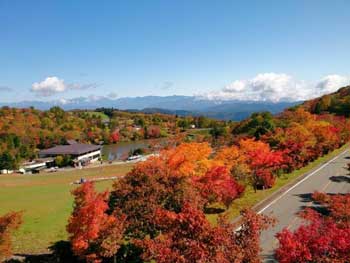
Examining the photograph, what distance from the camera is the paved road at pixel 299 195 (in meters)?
21.8

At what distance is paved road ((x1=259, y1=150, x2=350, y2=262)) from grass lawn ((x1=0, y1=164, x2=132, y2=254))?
48.7 ft

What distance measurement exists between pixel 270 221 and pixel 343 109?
85.6m

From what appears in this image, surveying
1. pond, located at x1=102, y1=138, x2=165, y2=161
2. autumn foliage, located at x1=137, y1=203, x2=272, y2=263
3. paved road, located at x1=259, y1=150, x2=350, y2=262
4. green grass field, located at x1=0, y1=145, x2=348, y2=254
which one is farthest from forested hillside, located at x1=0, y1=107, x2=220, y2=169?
autumn foliage, located at x1=137, y1=203, x2=272, y2=263

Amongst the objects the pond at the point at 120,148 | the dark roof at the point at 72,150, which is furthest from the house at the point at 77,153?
the pond at the point at 120,148

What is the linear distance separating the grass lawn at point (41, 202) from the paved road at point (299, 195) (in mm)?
14857

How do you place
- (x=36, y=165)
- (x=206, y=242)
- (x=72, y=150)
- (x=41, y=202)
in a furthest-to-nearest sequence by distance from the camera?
(x=72, y=150) → (x=36, y=165) → (x=41, y=202) → (x=206, y=242)

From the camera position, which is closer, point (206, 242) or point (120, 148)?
point (206, 242)

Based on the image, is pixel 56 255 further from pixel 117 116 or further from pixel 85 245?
pixel 117 116

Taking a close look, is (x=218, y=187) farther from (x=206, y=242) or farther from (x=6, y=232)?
(x=206, y=242)

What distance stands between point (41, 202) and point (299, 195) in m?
26.5

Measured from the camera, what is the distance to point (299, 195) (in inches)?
1249

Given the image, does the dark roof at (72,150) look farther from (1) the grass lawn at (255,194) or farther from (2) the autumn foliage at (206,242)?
(2) the autumn foliage at (206,242)

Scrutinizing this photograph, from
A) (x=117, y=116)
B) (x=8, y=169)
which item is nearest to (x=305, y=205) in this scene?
(x=8, y=169)

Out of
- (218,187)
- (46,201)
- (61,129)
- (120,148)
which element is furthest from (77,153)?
(218,187)
